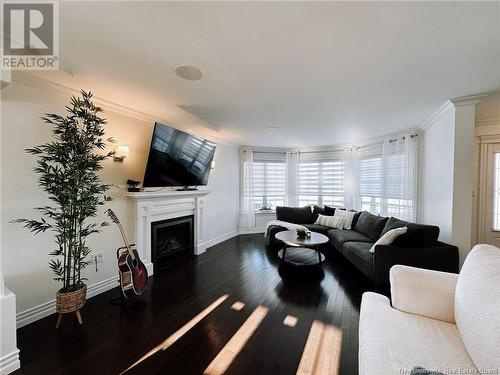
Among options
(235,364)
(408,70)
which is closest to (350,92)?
(408,70)

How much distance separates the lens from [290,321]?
2.08 metres

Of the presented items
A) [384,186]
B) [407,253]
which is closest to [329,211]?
[384,186]

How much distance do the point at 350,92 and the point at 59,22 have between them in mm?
2560

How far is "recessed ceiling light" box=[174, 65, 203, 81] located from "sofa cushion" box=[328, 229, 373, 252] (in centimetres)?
332

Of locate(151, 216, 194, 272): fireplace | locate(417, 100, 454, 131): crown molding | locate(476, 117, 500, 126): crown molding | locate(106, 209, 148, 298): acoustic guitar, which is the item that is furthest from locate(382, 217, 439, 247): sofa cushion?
locate(151, 216, 194, 272): fireplace

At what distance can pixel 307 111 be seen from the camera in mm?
2998

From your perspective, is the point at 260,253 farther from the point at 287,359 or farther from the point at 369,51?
the point at 369,51

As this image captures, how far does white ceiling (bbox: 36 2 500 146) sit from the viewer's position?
50.3 inches

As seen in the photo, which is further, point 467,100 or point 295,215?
point 295,215

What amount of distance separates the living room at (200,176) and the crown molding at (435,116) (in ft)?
0.14

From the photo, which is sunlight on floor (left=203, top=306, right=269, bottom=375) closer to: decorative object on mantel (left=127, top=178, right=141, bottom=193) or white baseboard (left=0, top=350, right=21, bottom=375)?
white baseboard (left=0, top=350, right=21, bottom=375)

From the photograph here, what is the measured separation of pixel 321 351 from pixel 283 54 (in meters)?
2.39

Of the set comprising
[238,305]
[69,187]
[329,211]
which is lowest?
[238,305]

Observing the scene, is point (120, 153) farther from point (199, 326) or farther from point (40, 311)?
point (199, 326)
